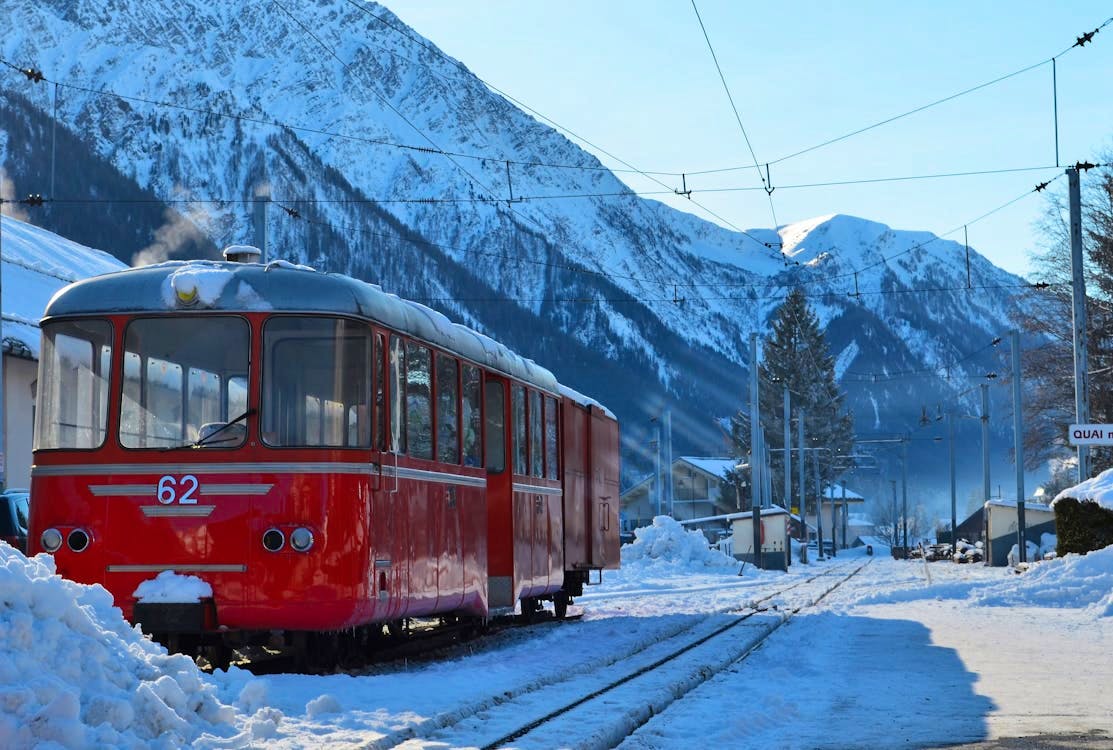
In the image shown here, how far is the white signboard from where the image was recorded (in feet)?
88.4

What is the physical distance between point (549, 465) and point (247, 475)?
7.81m

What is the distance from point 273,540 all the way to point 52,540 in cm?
169

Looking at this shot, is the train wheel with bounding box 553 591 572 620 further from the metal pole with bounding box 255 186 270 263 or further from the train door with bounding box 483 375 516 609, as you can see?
the metal pole with bounding box 255 186 270 263

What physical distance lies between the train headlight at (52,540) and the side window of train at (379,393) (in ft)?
7.86

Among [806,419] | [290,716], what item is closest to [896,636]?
[290,716]

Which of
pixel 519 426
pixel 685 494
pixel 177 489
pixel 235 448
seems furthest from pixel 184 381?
pixel 685 494

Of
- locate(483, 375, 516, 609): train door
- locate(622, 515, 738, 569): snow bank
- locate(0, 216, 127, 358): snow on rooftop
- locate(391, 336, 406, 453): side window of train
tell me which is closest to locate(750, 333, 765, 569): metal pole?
locate(622, 515, 738, 569): snow bank

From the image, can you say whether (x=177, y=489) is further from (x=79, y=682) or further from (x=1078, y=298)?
(x=1078, y=298)

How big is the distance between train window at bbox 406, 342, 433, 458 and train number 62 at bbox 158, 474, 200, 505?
2.01 m

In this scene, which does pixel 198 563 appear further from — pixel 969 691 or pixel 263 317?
pixel 969 691

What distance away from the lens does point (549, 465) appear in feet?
63.7

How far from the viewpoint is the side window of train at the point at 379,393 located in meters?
12.6

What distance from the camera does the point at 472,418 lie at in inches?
620

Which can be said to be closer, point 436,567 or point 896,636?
point 436,567
